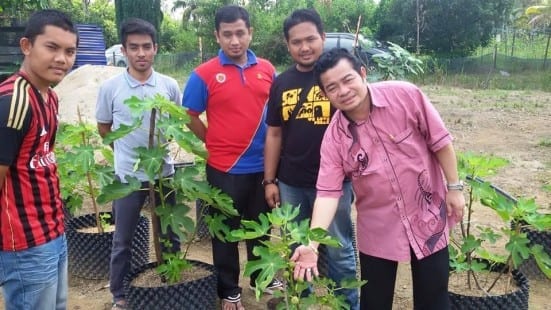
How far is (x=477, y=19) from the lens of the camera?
17938 millimetres

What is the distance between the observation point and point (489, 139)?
8148mm

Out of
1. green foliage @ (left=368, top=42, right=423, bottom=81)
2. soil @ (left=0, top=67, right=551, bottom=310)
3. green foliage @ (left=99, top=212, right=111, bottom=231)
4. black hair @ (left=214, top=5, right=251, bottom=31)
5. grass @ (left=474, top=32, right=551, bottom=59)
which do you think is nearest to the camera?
black hair @ (left=214, top=5, right=251, bottom=31)

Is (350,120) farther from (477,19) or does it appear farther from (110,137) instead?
(477,19)

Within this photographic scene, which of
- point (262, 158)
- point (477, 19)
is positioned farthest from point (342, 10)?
point (262, 158)

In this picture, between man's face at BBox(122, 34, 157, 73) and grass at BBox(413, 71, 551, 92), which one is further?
grass at BBox(413, 71, 551, 92)

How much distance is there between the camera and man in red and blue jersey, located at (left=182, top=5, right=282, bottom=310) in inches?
109

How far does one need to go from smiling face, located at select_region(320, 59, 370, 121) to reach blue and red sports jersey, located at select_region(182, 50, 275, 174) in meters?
0.82

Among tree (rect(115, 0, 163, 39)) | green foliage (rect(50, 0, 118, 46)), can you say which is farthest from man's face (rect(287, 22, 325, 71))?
green foliage (rect(50, 0, 118, 46))

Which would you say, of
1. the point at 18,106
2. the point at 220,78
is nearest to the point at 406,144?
the point at 220,78

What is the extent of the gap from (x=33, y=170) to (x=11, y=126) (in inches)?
7.5

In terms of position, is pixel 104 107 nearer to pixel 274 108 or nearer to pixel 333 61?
pixel 274 108

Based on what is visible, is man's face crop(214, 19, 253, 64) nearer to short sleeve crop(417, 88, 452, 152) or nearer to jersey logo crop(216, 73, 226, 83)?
jersey logo crop(216, 73, 226, 83)

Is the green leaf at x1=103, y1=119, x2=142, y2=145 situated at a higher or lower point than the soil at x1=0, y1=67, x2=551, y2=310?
higher

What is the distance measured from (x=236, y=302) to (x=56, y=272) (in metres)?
1.29
